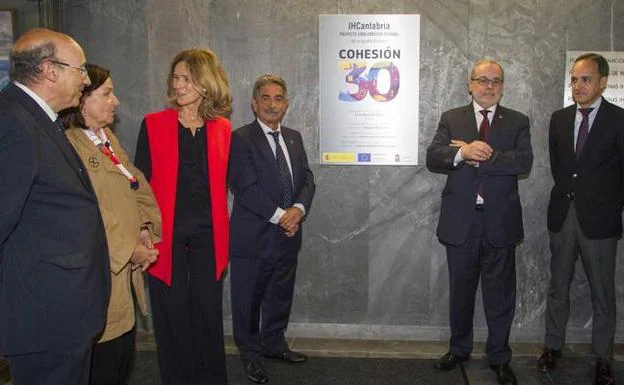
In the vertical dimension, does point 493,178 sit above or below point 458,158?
below

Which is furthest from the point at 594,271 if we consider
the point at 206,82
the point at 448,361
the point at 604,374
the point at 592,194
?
the point at 206,82

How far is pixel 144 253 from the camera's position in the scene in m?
2.51

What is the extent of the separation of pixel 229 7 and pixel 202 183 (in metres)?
1.65

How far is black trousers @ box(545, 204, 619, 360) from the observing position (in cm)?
351

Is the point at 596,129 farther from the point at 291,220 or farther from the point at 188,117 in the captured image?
the point at 188,117

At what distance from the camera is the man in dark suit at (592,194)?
346cm

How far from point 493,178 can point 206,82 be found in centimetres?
175

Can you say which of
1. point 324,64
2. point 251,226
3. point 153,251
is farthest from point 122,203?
point 324,64

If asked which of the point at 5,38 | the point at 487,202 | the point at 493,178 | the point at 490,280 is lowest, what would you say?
the point at 490,280

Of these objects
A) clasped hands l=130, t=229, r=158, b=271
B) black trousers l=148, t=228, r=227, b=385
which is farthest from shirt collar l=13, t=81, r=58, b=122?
black trousers l=148, t=228, r=227, b=385

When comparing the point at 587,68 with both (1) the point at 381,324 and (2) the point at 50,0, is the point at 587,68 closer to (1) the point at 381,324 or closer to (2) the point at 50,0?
(1) the point at 381,324

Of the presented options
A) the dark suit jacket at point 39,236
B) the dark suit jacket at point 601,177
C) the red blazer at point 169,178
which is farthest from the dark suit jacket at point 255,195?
the dark suit jacket at point 601,177

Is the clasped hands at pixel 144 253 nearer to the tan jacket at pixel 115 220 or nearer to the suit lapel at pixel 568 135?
the tan jacket at pixel 115 220

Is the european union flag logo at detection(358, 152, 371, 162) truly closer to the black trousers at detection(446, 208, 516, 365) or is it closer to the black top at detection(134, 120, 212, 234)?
the black trousers at detection(446, 208, 516, 365)
